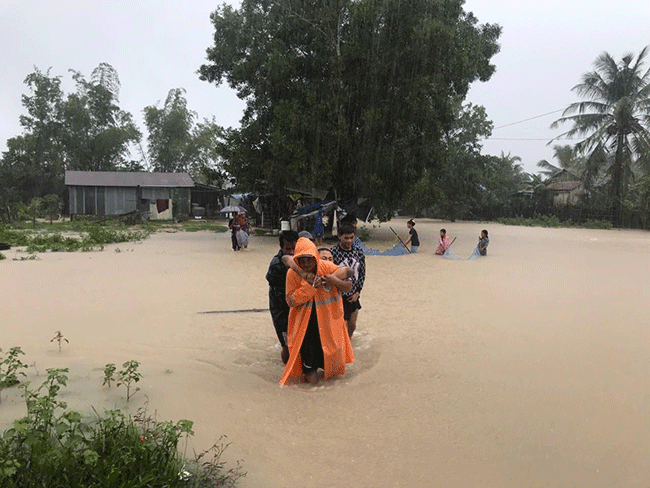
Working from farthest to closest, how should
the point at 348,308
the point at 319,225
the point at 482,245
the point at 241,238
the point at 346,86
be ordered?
the point at 319,225 → the point at 346,86 → the point at 241,238 → the point at 482,245 → the point at 348,308

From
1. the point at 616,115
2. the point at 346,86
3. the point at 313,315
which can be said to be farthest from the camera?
the point at 616,115

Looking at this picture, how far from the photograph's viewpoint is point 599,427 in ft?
11.8

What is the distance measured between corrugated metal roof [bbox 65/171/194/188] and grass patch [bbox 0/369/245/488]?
34.4 metres

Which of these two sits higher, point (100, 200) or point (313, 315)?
point (100, 200)

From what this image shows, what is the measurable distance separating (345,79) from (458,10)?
588 cm

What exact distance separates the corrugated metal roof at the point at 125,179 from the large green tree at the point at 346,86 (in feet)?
56.9

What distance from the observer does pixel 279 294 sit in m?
4.59

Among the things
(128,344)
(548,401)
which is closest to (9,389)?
(128,344)

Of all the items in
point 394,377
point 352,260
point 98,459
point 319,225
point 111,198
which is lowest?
point 394,377

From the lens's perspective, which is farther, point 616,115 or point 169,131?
point 169,131

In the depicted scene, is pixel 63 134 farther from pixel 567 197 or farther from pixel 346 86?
pixel 567 197

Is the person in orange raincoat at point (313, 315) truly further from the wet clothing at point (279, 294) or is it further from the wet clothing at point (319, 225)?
the wet clothing at point (319, 225)

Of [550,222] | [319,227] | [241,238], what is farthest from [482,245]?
[550,222]

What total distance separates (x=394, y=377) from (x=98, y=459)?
2821 mm
